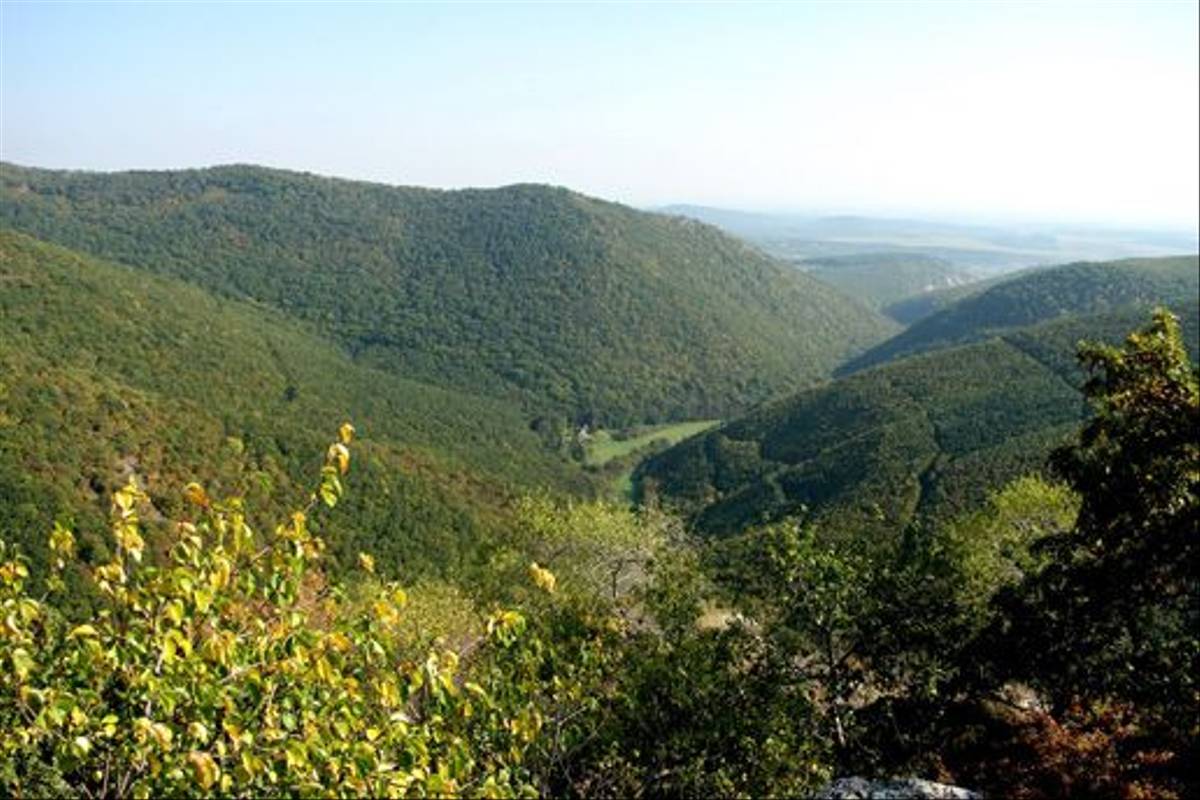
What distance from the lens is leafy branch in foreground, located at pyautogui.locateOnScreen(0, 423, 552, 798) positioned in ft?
26.2

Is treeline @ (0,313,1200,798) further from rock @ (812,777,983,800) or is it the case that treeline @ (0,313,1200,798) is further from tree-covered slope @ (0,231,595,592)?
tree-covered slope @ (0,231,595,592)

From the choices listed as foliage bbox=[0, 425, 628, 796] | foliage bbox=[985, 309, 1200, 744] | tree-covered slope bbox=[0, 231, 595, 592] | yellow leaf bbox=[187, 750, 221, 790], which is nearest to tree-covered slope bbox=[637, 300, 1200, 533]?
tree-covered slope bbox=[0, 231, 595, 592]

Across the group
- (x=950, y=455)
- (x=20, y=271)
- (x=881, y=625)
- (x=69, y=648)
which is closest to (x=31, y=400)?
(x=20, y=271)

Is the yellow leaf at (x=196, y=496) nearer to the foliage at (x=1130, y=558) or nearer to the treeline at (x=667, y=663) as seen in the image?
the treeline at (x=667, y=663)

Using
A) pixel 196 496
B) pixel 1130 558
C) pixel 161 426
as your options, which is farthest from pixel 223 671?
pixel 161 426

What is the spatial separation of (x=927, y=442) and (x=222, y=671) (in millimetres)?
162435

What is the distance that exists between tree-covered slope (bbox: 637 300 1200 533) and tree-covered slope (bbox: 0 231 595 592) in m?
40.1

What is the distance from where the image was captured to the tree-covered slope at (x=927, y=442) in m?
136

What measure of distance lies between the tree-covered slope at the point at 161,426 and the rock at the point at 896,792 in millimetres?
39040

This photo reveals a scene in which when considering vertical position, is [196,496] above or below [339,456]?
below

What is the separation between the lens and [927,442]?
161250 mm

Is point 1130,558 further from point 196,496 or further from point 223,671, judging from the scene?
point 196,496

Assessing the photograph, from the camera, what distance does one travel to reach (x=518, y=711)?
33.9 ft

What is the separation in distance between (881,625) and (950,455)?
131 meters
